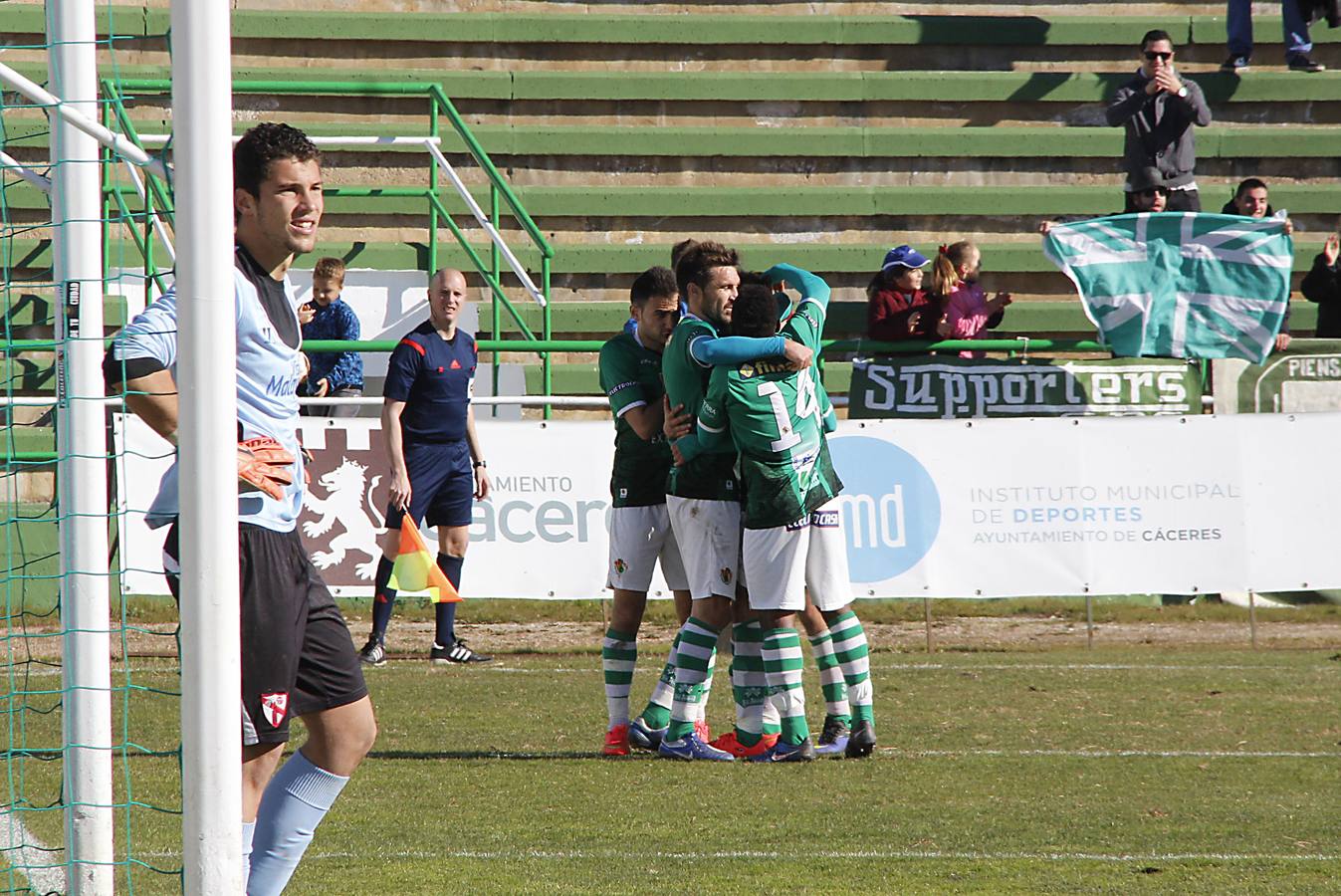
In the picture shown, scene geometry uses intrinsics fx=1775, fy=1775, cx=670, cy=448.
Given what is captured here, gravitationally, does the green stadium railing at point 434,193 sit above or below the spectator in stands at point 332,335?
above

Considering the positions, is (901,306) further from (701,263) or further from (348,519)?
(701,263)

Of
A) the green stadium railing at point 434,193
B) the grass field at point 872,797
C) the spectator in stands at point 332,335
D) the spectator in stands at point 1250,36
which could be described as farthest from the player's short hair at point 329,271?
the spectator in stands at point 1250,36

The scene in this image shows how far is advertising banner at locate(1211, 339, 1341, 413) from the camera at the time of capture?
508 inches

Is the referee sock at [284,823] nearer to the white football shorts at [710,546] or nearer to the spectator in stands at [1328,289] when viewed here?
the white football shorts at [710,546]

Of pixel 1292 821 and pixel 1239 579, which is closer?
pixel 1292 821

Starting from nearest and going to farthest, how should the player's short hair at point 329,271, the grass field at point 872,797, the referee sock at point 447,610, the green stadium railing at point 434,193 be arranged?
the grass field at point 872,797, the referee sock at point 447,610, the player's short hair at point 329,271, the green stadium railing at point 434,193

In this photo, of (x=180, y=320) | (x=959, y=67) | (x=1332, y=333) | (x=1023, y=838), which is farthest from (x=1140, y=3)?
(x=180, y=320)

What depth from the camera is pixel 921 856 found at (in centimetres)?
572

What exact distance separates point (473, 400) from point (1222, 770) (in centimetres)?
578

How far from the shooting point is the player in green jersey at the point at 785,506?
7516 millimetres

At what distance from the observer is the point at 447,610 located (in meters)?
11.0

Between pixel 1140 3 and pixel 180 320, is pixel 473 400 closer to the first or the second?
pixel 180 320

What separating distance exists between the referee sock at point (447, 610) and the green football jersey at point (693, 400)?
11.2 feet

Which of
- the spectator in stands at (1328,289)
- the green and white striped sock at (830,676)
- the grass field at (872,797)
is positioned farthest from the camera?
the spectator in stands at (1328,289)
